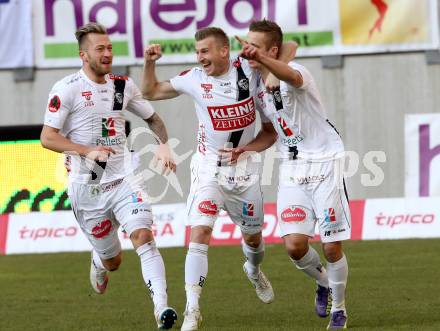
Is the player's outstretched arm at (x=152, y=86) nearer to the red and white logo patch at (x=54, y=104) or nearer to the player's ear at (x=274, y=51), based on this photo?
the red and white logo patch at (x=54, y=104)

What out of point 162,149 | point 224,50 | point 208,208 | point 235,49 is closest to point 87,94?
point 162,149

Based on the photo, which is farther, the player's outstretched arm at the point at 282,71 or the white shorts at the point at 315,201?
the white shorts at the point at 315,201

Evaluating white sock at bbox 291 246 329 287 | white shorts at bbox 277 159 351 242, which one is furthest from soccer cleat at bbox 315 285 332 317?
white shorts at bbox 277 159 351 242

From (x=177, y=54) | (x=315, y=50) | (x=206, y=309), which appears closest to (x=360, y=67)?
(x=315, y=50)

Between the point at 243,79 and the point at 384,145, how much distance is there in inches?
501

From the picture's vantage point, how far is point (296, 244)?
10.5 metres

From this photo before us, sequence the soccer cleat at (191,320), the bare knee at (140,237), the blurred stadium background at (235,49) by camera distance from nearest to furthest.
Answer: the soccer cleat at (191,320) → the bare knee at (140,237) → the blurred stadium background at (235,49)

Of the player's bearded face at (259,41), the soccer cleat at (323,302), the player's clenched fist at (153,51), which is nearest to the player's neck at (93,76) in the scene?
the player's clenched fist at (153,51)

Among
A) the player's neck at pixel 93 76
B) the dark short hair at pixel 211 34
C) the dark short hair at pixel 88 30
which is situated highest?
the dark short hair at pixel 88 30

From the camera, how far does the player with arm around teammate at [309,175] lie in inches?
407

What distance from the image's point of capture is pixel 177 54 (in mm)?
22844

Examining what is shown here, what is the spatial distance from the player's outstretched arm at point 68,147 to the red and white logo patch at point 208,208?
93 centimetres

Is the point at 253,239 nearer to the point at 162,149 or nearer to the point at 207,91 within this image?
the point at 162,149

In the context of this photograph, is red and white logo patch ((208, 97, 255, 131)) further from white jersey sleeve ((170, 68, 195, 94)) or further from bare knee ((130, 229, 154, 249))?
bare knee ((130, 229, 154, 249))
